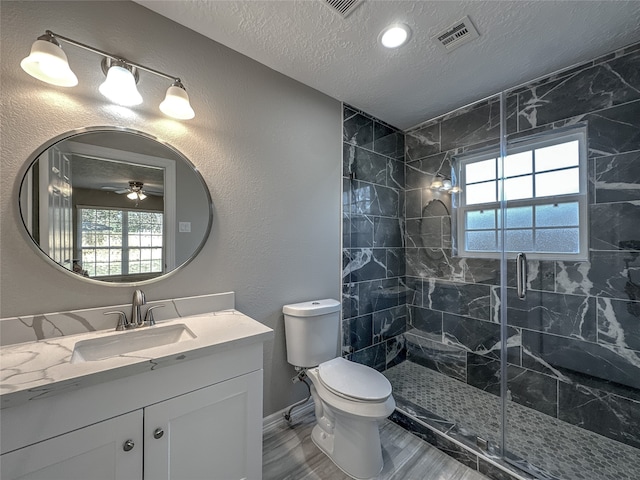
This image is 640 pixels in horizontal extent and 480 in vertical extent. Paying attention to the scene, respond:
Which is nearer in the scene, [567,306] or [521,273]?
[567,306]

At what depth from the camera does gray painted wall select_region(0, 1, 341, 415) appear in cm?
101

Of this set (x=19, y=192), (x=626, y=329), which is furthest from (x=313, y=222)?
(x=626, y=329)

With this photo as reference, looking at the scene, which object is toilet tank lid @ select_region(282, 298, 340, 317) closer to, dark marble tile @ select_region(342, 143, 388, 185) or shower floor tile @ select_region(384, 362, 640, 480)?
shower floor tile @ select_region(384, 362, 640, 480)

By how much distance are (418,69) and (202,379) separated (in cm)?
217

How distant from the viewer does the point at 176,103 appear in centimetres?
121

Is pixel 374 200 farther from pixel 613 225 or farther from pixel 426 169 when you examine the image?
pixel 613 225

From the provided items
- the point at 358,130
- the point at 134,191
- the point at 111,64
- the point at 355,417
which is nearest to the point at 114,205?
the point at 134,191

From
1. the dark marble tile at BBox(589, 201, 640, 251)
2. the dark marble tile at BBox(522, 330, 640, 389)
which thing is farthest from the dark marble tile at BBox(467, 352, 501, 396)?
the dark marble tile at BBox(589, 201, 640, 251)

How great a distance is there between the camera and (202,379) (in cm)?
98

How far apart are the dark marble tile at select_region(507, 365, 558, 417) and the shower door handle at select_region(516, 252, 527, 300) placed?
612 mm

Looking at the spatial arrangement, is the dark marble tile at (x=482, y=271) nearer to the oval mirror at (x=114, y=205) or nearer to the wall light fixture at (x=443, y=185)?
the wall light fixture at (x=443, y=185)

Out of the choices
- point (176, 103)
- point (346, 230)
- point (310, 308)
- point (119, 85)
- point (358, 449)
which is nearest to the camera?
point (119, 85)

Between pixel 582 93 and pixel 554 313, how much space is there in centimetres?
153

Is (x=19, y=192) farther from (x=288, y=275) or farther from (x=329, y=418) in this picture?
(x=329, y=418)
